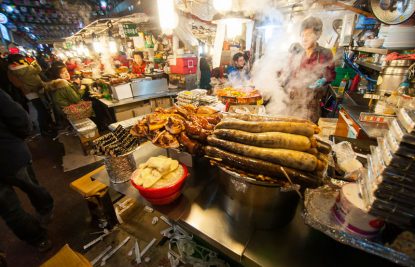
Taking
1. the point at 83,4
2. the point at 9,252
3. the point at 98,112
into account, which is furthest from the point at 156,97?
the point at 83,4

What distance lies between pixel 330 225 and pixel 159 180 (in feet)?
3.50

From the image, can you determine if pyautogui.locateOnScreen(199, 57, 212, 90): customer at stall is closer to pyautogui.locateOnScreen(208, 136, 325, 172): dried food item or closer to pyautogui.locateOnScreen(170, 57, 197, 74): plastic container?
pyautogui.locateOnScreen(170, 57, 197, 74): plastic container

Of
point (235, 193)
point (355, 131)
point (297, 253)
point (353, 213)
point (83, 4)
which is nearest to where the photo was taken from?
point (353, 213)

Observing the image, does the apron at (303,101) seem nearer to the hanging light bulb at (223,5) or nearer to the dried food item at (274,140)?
the hanging light bulb at (223,5)

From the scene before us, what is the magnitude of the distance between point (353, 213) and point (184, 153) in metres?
1.29

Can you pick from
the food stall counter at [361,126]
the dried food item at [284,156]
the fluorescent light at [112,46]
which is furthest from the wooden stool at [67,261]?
the fluorescent light at [112,46]

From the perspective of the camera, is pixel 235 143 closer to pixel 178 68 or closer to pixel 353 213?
pixel 353 213

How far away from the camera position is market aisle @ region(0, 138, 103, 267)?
2795 millimetres

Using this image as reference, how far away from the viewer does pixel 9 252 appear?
9.34ft

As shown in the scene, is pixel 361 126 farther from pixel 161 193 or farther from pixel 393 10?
pixel 161 193

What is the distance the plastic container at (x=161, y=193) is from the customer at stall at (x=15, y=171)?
233 centimetres

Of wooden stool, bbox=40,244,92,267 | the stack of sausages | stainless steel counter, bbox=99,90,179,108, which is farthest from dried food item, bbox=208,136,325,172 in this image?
stainless steel counter, bbox=99,90,179,108

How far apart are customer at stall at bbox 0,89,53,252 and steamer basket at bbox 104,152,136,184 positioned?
1.86 meters

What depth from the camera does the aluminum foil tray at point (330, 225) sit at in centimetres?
84
